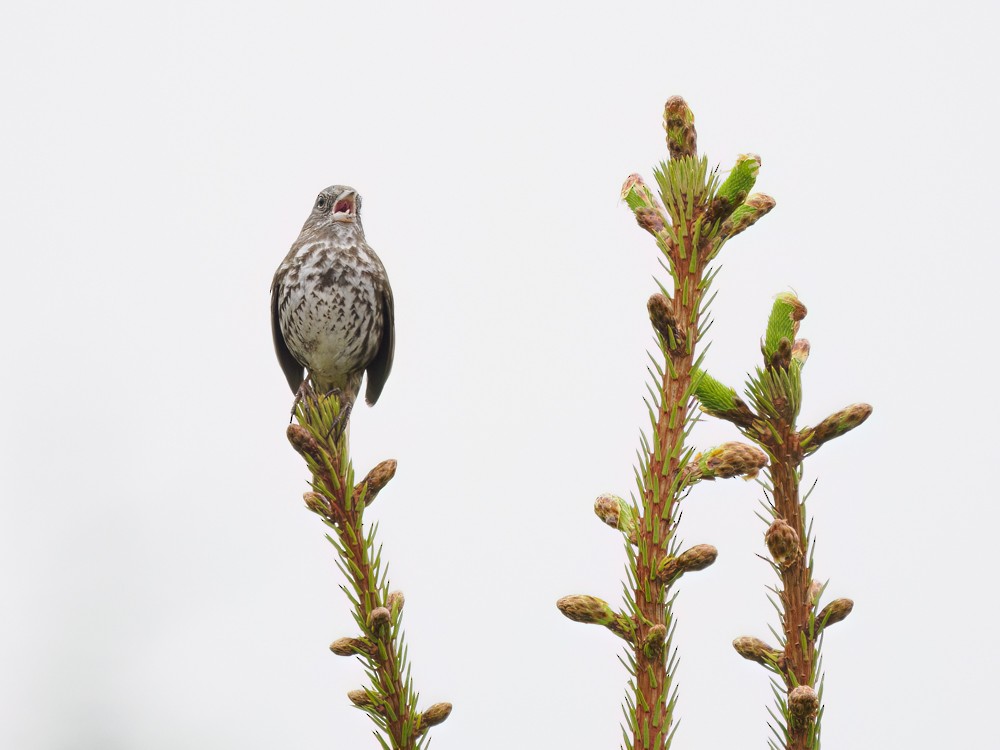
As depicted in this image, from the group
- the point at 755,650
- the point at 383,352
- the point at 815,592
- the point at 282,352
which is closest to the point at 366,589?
the point at 755,650

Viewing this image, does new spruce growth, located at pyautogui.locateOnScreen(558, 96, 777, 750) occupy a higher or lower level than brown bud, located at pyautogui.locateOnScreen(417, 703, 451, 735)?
higher

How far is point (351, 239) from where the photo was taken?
5.14 meters

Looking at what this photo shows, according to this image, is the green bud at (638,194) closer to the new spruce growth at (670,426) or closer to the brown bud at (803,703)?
the new spruce growth at (670,426)

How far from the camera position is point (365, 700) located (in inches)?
80.0

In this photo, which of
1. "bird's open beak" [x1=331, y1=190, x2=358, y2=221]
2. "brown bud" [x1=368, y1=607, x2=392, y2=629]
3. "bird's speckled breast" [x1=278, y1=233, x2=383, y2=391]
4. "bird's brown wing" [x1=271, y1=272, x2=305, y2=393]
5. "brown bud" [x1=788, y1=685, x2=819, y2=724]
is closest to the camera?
"brown bud" [x1=788, y1=685, x2=819, y2=724]

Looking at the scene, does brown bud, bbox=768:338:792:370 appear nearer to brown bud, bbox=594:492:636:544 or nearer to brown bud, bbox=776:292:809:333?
brown bud, bbox=776:292:809:333

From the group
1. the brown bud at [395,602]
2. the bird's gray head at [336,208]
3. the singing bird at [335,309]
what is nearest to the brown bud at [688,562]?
the brown bud at [395,602]

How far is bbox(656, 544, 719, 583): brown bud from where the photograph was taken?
5.55 ft

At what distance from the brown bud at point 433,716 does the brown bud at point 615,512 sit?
531 mm

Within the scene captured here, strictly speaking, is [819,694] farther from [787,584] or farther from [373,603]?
[373,603]

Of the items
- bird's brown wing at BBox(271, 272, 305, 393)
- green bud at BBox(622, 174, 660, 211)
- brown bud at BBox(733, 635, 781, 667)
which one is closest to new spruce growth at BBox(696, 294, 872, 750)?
brown bud at BBox(733, 635, 781, 667)

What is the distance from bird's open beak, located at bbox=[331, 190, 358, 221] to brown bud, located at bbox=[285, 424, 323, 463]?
9.79ft

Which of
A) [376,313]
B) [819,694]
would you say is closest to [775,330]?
[819,694]

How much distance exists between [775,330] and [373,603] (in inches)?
43.2
